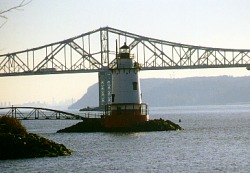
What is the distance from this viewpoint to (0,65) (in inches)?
7229

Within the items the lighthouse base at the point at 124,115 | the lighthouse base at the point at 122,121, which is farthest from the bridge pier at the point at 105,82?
the lighthouse base at the point at 124,115

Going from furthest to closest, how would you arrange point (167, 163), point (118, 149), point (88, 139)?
point (88, 139) → point (118, 149) → point (167, 163)

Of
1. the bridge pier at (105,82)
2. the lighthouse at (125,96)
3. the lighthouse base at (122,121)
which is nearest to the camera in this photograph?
the lighthouse at (125,96)

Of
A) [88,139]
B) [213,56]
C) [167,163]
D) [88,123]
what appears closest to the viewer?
[167,163]

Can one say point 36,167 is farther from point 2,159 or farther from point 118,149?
point 118,149

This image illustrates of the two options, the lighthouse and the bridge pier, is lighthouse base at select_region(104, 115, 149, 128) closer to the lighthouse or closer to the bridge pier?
the lighthouse

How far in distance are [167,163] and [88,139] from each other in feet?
74.7

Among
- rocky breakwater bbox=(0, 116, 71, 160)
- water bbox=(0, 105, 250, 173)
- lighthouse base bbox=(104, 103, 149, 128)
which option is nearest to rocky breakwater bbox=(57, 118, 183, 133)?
lighthouse base bbox=(104, 103, 149, 128)

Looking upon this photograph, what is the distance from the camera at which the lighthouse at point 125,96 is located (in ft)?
230

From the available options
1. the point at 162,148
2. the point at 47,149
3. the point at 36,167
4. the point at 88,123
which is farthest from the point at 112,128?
the point at 36,167

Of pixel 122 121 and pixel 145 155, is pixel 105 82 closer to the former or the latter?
pixel 122 121

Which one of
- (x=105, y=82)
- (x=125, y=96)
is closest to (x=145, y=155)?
(x=125, y=96)

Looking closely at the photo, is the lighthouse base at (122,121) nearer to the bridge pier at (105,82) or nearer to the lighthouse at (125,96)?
the lighthouse at (125,96)

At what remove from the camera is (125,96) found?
70.2m
